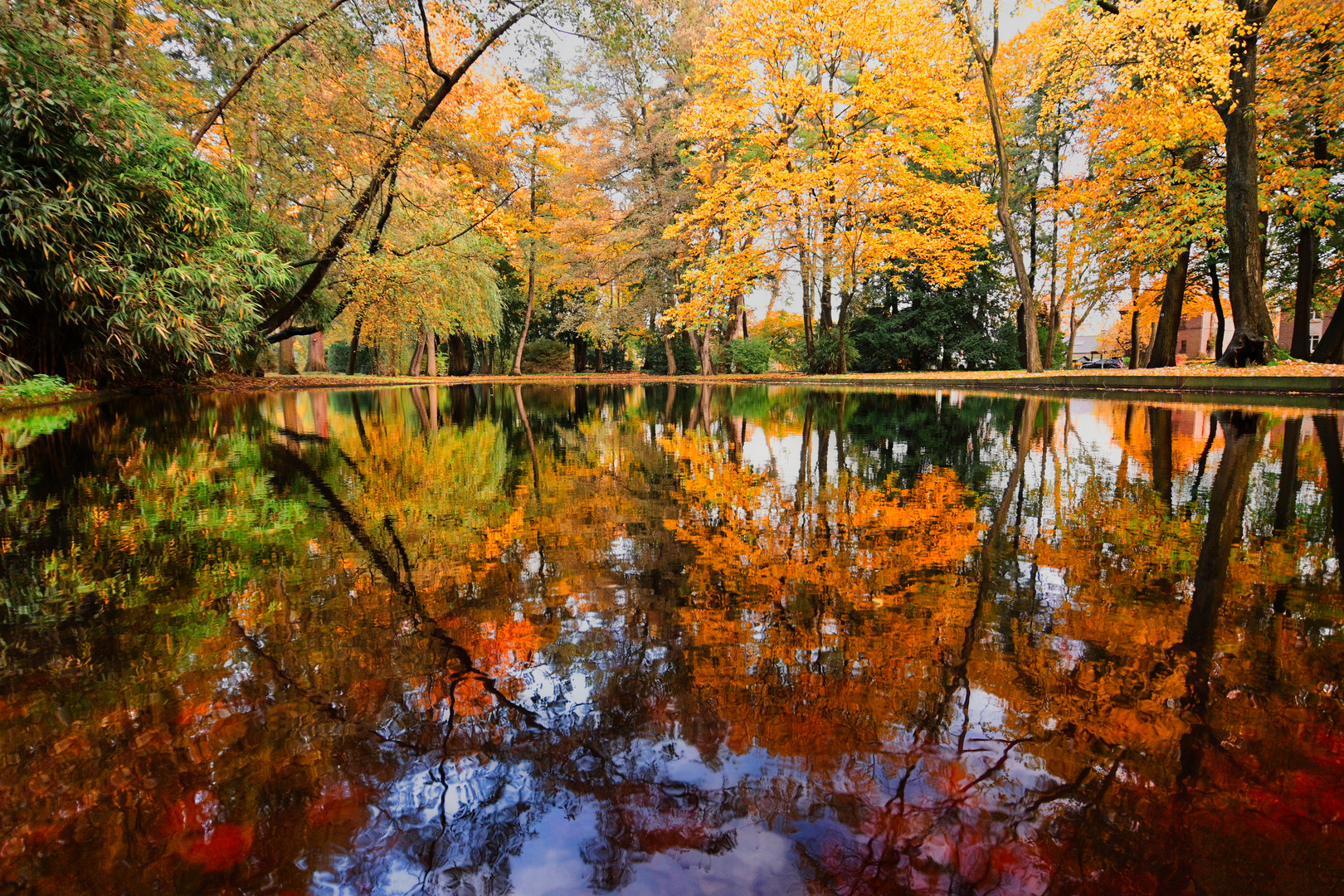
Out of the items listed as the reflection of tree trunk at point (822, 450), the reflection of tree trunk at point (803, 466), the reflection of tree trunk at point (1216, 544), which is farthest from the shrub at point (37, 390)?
the reflection of tree trunk at point (1216, 544)

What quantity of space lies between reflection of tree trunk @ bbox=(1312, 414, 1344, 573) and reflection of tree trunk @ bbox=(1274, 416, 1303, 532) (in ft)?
0.52

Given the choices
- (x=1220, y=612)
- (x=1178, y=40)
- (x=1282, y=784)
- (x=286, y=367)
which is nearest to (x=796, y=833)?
(x=1282, y=784)

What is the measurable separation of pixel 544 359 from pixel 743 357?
1382 cm

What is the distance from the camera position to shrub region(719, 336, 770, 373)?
27.9 meters

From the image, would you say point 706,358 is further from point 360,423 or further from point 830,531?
point 830,531

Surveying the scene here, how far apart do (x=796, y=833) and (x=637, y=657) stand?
32.1 inches

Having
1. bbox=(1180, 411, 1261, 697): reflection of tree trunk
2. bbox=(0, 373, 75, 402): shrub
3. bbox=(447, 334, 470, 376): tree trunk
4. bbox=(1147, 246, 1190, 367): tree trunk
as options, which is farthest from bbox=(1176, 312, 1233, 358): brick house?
bbox=(0, 373, 75, 402): shrub

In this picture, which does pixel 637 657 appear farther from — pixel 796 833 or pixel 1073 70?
pixel 1073 70

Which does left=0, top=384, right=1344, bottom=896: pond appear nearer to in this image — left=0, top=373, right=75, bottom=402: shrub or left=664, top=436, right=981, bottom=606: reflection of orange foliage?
left=664, top=436, right=981, bottom=606: reflection of orange foliage

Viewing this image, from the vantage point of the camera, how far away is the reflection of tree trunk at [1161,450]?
421cm

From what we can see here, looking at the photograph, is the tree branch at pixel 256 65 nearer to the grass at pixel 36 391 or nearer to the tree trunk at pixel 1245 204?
the grass at pixel 36 391

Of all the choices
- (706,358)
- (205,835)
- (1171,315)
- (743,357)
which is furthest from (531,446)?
(743,357)

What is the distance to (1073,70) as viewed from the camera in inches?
569

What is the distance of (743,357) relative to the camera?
28016 mm
